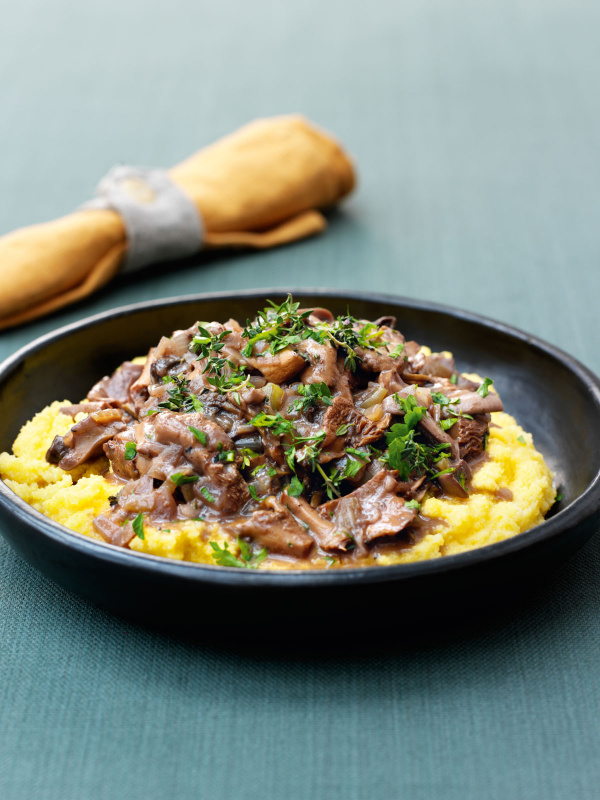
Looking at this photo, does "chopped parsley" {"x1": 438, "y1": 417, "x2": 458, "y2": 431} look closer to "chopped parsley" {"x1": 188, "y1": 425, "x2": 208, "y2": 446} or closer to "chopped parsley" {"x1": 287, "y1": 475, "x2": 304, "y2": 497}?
"chopped parsley" {"x1": 287, "y1": 475, "x2": 304, "y2": 497}

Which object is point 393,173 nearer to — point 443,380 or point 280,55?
point 280,55

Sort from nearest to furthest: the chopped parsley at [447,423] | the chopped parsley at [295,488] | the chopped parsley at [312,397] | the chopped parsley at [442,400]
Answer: the chopped parsley at [295,488]
the chopped parsley at [312,397]
the chopped parsley at [447,423]
the chopped parsley at [442,400]

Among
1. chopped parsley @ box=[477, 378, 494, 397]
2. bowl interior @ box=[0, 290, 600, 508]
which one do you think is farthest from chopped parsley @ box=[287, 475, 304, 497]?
bowl interior @ box=[0, 290, 600, 508]

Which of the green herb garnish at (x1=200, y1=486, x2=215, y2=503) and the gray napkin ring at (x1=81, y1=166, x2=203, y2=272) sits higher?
the gray napkin ring at (x1=81, y1=166, x2=203, y2=272)

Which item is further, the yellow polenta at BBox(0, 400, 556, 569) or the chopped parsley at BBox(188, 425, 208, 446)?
the chopped parsley at BBox(188, 425, 208, 446)

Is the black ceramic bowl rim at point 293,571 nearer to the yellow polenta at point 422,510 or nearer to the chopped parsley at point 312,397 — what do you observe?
the yellow polenta at point 422,510

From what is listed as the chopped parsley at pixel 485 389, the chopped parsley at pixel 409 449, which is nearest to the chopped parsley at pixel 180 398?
the chopped parsley at pixel 409 449
